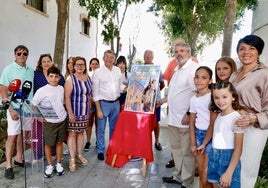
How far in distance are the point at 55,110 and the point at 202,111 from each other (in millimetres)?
2025

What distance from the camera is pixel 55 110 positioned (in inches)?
153

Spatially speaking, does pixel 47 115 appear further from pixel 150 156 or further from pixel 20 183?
pixel 150 156

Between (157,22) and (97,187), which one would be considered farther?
(157,22)

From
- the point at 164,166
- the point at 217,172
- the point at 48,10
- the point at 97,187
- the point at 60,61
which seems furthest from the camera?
the point at 48,10

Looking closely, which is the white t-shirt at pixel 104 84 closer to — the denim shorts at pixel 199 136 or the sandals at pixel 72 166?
the sandals at pixel 72 166

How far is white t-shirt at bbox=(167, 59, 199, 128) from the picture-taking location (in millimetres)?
3473

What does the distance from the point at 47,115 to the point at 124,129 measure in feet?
4.32

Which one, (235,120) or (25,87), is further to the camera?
(25,87)

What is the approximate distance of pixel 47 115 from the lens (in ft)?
11.2

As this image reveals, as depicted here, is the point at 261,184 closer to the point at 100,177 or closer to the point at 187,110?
the point at 187,110

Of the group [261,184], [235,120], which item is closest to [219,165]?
[235,120]

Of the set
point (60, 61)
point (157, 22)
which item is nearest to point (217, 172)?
point (60, 61)

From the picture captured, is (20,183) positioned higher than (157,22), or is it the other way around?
(157,22)

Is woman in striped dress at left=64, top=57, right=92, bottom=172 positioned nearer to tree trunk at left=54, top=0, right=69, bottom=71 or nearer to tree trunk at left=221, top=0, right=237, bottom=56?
tree trunk at left=54, top=0, right=69, bottom=71
